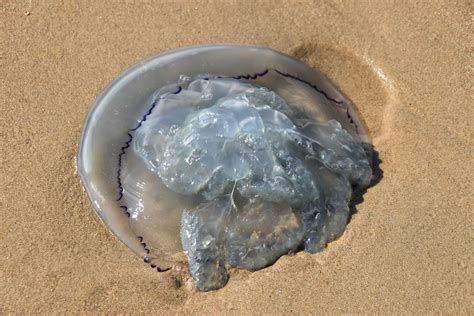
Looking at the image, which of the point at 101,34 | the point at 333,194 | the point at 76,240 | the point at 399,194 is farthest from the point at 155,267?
the point at 101,34

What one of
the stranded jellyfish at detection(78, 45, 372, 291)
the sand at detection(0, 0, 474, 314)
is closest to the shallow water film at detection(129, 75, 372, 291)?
the stranded jellyfish at detection(78, 45, 372, 291)

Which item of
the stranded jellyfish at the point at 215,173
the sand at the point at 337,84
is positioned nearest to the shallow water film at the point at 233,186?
the stranded jellyfish at the point at 215,173

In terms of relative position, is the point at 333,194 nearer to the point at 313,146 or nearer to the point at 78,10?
the point at 313,146

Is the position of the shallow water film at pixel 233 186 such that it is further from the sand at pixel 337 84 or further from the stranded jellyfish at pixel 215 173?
the sand at pixel 337 84

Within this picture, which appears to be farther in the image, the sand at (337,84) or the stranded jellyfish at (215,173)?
the stranded jellyfish at (215,173)
